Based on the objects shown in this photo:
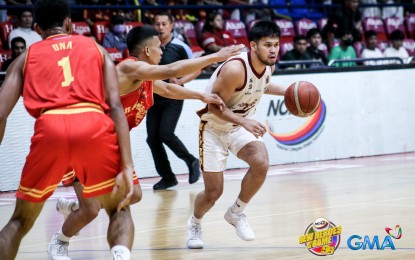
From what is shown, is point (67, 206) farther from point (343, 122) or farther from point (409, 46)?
point (409, 46)

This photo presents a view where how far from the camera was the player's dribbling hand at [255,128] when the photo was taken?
280 inches

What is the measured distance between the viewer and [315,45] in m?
15.9

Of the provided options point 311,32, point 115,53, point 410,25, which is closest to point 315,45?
point 311,32

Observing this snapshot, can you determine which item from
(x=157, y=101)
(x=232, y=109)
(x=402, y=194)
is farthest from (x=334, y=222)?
(x=157, y=101)

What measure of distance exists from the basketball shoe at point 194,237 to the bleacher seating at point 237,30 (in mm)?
8907

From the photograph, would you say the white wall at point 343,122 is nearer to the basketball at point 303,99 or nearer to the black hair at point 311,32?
the black hair at point 311,32

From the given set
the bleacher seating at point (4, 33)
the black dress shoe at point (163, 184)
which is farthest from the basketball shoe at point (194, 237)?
the bleacher seating at point (4, 33)

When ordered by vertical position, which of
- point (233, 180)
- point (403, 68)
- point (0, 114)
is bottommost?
point (233, 180)

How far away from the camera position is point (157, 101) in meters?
11.6

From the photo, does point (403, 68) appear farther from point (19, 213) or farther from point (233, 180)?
point (19, 213)

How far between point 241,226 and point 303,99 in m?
1.22

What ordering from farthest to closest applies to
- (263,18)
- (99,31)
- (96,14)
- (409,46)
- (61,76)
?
(409,46) < (263,18) < (96,14) < (99,31) < (61,76)

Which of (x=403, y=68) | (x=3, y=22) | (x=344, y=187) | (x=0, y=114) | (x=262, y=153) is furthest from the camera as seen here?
(x=403, y=68)

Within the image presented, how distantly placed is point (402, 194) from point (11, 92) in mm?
6306
